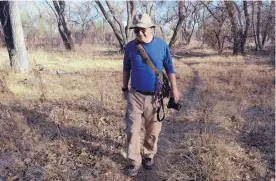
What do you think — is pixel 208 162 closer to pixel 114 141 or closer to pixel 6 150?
pixel 114 141

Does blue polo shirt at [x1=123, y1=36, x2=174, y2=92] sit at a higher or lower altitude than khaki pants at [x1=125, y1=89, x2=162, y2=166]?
higher

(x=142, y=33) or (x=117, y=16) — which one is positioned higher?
(x=117, y=16)

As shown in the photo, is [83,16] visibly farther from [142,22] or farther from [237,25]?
[142,22]

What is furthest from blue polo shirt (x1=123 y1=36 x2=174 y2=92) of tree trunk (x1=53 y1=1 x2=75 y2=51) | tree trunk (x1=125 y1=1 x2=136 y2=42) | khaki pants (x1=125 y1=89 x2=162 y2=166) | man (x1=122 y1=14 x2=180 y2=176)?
tree trunk (x1=53 y1=1 x2=75 y2=51)

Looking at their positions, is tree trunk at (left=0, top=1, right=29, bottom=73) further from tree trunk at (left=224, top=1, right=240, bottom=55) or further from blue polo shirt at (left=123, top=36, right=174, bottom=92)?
tree trunk at (left=224, top=1, right=240, bottom=55)

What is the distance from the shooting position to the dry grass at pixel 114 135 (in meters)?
3.71

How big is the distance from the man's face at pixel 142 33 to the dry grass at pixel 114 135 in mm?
1608

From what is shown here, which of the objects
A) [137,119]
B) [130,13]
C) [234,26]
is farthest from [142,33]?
[234,26]

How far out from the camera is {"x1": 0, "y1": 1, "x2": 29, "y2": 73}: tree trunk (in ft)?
29.3

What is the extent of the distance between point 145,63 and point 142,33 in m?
0.33

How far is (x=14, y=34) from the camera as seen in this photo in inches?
356

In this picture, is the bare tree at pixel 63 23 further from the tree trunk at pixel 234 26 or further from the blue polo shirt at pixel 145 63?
the blue polo shirt at pixel 145 63

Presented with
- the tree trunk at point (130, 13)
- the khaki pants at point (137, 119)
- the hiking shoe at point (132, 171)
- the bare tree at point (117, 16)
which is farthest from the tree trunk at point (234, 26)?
the hiking shoe at point (132, 171)

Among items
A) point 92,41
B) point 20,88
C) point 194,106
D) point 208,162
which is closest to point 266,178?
point 208,162
